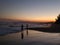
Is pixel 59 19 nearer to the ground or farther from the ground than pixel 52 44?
farther from the ground

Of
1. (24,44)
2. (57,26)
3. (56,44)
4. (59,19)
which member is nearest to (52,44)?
(56,44)

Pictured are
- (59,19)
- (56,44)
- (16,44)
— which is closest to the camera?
(56,44)

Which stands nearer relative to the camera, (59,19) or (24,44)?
(24,44)

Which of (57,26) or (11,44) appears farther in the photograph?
(57,26)

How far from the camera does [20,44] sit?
11297mm

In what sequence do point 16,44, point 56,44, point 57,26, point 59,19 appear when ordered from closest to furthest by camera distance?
point 56,44 < point 16,44 < point 57,26 < point 59,19

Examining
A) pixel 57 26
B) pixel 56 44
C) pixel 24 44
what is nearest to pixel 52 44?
pixel 56 44

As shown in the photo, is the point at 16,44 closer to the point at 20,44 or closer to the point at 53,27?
the point at 20,44

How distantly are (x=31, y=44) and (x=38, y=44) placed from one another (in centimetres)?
60

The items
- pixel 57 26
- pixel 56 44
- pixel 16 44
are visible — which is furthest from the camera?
pixel 57 26

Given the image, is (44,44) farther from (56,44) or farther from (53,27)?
(53,27)

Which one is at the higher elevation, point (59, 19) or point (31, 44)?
point (59, 19)

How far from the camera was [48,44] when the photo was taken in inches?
427

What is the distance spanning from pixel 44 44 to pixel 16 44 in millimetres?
2433
